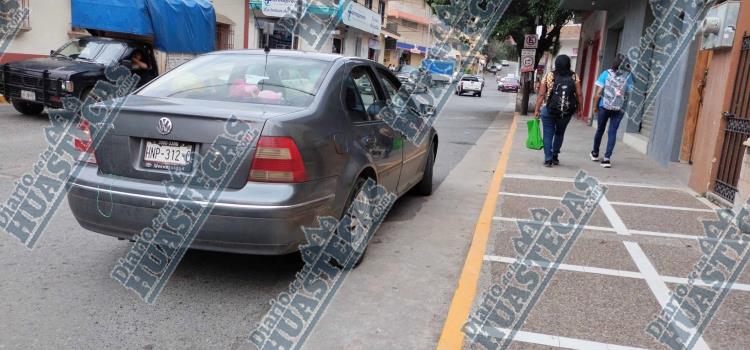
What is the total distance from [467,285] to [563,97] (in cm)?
514

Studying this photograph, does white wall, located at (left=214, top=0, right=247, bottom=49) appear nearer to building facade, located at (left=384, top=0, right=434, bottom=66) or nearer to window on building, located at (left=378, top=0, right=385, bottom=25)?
window on building, located at (left=378, top=0, right=385, bottom=25)

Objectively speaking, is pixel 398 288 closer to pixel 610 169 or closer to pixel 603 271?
pixel 603 271

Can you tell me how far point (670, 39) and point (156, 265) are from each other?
358 inches

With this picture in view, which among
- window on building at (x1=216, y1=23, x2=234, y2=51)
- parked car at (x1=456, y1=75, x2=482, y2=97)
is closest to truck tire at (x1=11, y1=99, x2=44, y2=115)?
window on building at (x1=216, y1=23, x2=234, y2=51)

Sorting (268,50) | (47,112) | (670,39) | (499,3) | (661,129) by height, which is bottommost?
(47,112)

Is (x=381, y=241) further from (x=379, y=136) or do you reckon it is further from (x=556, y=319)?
(x=556, y=319)

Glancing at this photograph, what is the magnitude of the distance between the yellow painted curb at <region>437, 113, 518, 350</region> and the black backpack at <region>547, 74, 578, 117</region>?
7.82 feet

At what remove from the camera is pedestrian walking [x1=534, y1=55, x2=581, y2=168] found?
841cm

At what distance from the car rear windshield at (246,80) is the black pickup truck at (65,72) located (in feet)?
22.9

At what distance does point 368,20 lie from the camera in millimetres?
39844

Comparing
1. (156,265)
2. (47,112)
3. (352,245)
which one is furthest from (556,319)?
(47,112)

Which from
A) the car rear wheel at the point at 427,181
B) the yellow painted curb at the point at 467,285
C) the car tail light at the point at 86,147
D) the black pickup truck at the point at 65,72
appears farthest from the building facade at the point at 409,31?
the car tail light at the point at 86,147

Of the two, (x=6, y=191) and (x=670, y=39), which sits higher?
(x=670, y=39)

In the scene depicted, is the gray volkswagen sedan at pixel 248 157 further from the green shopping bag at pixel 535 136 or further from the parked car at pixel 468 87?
the parked car at pixel 468 87
